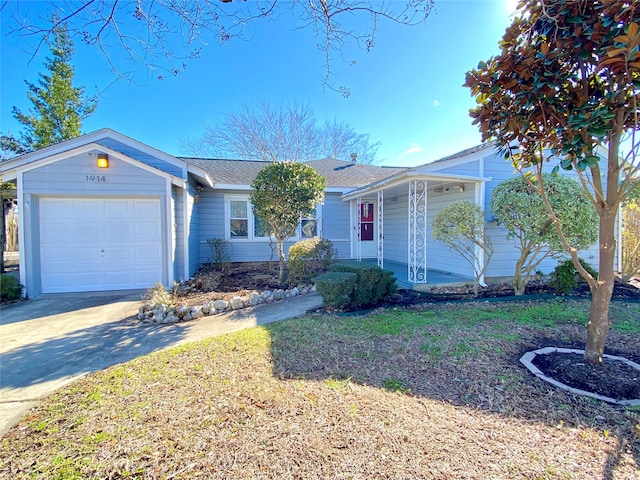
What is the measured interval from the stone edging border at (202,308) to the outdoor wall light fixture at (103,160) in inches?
153

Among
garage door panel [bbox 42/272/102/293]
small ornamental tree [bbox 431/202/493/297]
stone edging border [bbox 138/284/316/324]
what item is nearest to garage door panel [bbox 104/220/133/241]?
garage door panel [bbox 42/272/102/293]

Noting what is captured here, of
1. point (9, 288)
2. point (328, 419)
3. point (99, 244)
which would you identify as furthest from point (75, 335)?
point (328, 419)

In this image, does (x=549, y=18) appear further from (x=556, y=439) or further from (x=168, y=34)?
(x=168, y=34)

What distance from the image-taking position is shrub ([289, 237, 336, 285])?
7.53 metres

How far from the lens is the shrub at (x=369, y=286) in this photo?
574 centimetres

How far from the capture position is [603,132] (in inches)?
99.1

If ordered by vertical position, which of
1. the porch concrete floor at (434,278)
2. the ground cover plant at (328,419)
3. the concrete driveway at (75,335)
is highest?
the porch concrete floor at (434,278)

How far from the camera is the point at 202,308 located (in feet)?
18.7

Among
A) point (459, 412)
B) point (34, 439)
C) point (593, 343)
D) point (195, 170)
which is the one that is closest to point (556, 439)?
point (459, 412)

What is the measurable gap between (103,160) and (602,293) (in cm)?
932

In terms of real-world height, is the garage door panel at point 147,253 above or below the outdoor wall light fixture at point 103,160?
below

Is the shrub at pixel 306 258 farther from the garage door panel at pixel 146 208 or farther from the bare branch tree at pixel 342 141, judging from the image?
the bare branch tree at pixel 342 141

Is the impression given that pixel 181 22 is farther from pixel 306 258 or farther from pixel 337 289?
pixel 306 258

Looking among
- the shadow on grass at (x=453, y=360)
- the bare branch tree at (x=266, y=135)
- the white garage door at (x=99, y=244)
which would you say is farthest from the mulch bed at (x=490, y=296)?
the bare branch tree at (x=266, y=135)
